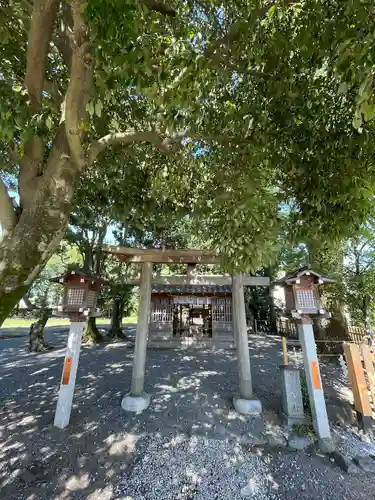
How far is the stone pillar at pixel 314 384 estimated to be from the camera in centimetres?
384

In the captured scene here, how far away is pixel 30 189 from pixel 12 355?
10.3 metres

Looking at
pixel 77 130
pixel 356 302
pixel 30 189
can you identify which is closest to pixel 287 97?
pixel 77 130

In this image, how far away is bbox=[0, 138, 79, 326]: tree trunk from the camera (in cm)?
173

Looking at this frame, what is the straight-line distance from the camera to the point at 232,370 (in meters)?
7.38

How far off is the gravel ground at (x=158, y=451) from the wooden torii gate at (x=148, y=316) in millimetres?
224

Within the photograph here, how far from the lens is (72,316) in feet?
14.3

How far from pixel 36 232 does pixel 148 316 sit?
3.62 m

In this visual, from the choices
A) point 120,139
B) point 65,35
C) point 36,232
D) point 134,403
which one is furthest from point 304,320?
point 65,35

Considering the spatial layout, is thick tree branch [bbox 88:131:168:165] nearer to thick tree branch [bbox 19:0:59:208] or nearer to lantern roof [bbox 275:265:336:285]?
thick tree branch [bbox 19:0:59:208]

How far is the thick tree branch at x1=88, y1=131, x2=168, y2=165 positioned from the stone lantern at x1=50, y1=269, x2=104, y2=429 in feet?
8.31

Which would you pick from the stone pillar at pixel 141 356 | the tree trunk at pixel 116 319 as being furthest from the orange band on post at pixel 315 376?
the tree trunk at pixel 116 319

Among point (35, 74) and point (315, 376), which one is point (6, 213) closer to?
point (35, 74)

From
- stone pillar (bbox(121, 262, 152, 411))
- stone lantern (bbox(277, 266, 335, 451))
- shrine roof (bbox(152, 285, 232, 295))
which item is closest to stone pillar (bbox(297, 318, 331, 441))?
stone lantern (bbox(277, 266, 335, 451))

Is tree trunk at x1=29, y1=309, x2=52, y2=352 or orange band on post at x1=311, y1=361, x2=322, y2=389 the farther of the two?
tree trunk at x1=29, y1=309, x2=52, y2=352
